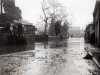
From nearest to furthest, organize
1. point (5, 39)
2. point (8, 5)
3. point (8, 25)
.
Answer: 1. point (5, 39)
2. point (8, 25)
3. point (8, 5)

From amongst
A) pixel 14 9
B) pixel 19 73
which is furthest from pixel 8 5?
pixel 19 73

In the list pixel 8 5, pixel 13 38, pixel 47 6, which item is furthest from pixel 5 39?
pixel 47 6

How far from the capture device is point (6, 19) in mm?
58750

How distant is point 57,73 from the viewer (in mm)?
9977

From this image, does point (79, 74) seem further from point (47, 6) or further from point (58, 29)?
point (58, 29)

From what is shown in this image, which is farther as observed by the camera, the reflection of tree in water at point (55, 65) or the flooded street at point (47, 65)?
the reflection of tree in water at point (55, 65)

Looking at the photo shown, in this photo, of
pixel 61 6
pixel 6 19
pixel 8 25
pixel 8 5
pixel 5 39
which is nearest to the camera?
pixel 5 39

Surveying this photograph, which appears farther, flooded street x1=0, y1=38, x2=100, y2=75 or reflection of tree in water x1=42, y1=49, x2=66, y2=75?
reflection of tree in water x1=42, y1=49, x2=66, y2=75

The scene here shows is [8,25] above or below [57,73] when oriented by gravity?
above

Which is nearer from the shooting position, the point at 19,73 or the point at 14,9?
the point at 19,73

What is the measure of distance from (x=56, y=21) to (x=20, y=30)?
44487mm

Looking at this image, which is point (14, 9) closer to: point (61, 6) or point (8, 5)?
point (8, 5)

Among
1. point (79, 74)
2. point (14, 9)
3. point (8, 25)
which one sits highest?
point (14, 9)

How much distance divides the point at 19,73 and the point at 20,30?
38.3 metres
